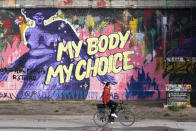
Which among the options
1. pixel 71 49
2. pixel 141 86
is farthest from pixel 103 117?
pixel 71 49

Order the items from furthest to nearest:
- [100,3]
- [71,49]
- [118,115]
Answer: [71,49], [100,3], [118,115]

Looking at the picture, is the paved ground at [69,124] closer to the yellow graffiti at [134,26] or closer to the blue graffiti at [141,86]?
the blue graffiti at [141,86]

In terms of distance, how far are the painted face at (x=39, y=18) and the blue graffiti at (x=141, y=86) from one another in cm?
571

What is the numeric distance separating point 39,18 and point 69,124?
877cm

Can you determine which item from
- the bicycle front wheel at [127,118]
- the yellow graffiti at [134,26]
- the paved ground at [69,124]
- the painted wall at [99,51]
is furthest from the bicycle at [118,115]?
the yellow graffiti at [134,26]

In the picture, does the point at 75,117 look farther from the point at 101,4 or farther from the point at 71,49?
the point at 101,4

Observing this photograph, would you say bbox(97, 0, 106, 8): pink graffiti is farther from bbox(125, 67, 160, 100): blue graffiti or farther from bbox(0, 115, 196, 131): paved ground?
bbox(0, 115, 196, 131): paved ground

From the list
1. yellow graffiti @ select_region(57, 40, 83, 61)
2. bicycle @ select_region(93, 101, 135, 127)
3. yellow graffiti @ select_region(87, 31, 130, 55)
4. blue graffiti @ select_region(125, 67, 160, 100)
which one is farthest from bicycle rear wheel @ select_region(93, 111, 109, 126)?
yellow graffiti @ select_region(57, 40, 83, 61)

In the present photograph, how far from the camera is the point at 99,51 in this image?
23.2 meters

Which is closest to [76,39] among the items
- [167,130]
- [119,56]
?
[119,56]

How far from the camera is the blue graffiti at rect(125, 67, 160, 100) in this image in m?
23.2

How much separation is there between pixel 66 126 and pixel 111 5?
367 inches

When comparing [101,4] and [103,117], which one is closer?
[103,117]

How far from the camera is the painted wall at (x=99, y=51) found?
76.1ft
